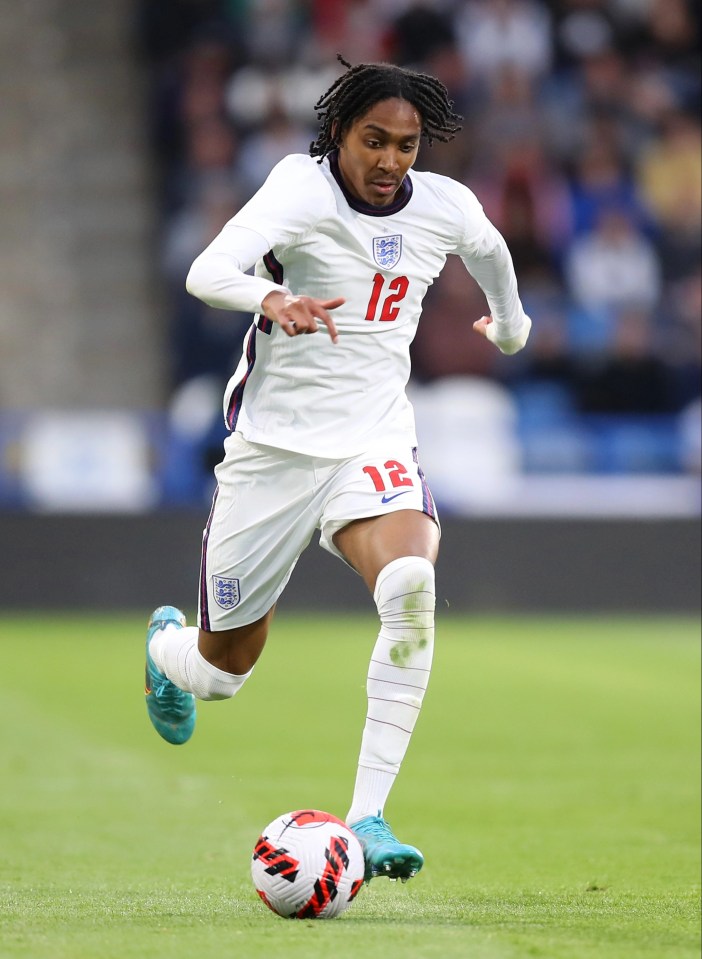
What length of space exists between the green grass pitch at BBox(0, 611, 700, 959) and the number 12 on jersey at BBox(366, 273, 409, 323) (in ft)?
5.70

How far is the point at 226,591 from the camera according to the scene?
5.27 metres

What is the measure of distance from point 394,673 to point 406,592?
254 mm

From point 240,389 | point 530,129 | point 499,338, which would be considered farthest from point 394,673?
point 530,129

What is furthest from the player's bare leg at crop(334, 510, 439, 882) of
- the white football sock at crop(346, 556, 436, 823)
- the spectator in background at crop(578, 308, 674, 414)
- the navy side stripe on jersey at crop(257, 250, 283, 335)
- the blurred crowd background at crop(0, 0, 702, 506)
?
the spectator in background at crop(578, 308, 674, 414)

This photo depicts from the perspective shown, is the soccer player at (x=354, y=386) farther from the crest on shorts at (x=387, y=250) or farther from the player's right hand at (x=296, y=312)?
the player's right hand at (x=296, y=312)

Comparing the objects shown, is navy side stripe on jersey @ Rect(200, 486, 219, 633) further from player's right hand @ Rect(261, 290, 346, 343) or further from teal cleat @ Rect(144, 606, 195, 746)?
player's right hand @ Rect(261, 290, 346, 343)

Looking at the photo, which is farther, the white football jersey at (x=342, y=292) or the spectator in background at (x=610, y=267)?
the spectator in background at (x=610, y=267)

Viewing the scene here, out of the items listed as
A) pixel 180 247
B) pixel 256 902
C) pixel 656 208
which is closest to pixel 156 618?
pixel 256 902

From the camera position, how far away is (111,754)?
813cm

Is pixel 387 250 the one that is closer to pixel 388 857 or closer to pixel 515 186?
pixel 388 857

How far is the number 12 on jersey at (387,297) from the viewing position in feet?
16.3

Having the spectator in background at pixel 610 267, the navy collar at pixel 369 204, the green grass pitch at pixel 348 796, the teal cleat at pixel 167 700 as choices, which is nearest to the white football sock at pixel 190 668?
the teal cleat at pixel 167 700

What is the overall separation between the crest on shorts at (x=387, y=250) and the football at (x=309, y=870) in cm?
165

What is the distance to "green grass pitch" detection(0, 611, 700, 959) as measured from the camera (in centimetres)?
419
